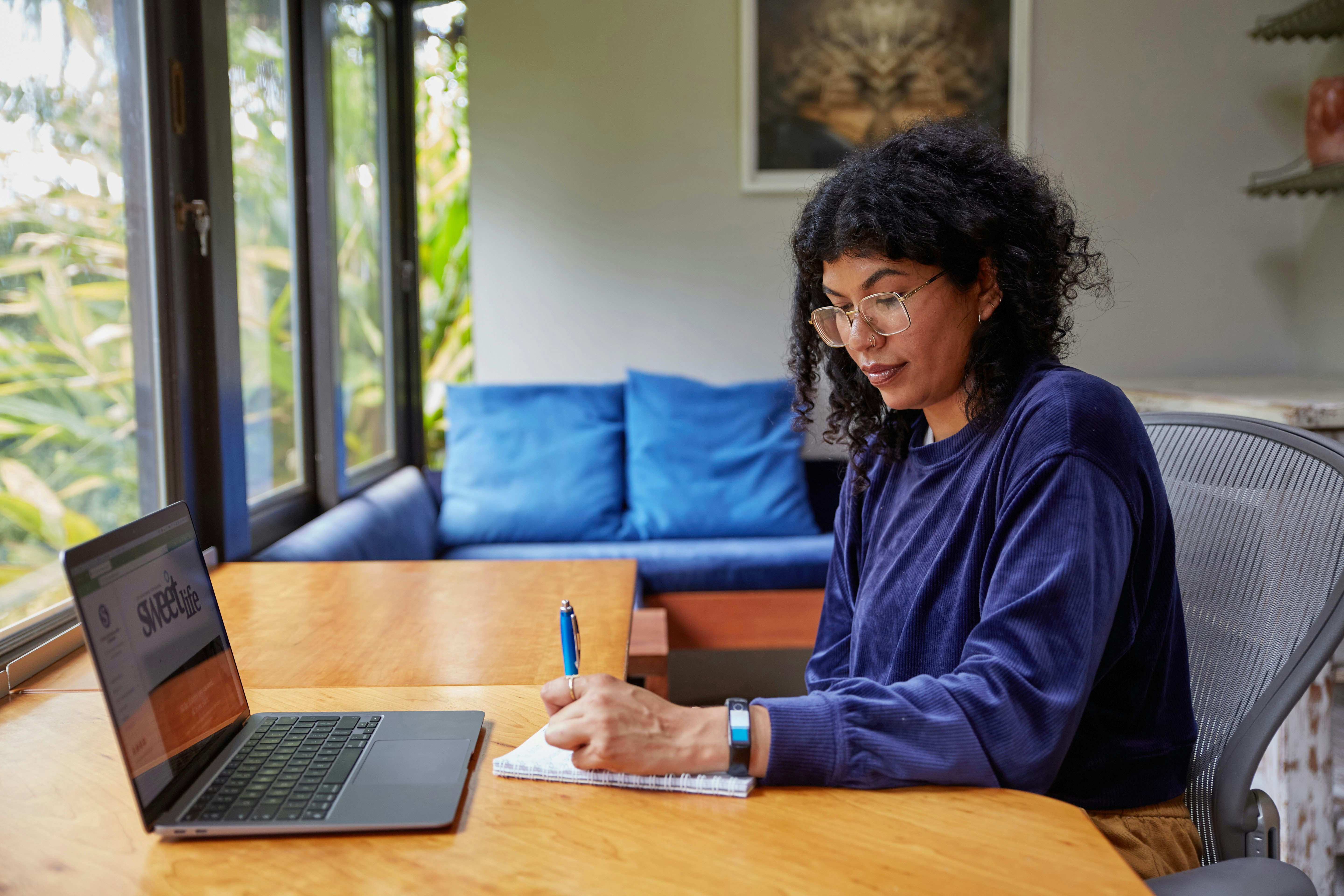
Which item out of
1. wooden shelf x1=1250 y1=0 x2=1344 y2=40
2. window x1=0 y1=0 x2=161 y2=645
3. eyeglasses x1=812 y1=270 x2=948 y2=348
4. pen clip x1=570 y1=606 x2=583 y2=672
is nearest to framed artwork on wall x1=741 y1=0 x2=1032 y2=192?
wooden shelf x1=1250 y1=0 x2=1344 y2=40

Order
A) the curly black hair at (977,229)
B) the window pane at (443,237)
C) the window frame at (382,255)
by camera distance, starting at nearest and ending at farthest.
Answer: the curly black hair at (977,229), the window frame at (382,255), the window pane at (443,237)

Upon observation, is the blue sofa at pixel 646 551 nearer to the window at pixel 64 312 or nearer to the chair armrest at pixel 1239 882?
the window at pixel 64 312

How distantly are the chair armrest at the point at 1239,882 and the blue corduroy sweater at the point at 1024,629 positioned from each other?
4.6 inches

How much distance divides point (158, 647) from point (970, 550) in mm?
756

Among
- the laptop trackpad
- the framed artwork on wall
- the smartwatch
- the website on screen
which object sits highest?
the framed artwork on wall

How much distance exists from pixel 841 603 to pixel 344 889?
805mm

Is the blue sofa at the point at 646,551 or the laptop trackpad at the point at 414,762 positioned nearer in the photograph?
the laptop trackpad at the point at 414,762

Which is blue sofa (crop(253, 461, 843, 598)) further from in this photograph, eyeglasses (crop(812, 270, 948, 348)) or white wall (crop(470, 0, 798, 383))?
eyeglasses (crop(812, 270, 948, 348))

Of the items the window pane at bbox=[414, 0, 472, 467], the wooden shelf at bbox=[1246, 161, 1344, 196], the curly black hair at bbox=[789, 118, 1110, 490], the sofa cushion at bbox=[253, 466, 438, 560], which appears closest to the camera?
the curly black hair at bbox=[789, 118, 1110, 490]

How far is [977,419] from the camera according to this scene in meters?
1.08

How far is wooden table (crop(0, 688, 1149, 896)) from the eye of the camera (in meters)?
0.67

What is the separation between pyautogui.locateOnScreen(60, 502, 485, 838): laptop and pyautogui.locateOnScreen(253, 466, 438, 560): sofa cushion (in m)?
1.12

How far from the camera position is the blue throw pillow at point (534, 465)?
120 inches

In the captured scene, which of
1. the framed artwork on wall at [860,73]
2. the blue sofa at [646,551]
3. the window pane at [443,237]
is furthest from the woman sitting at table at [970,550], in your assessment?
the window pane at [443,237]
